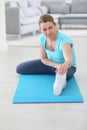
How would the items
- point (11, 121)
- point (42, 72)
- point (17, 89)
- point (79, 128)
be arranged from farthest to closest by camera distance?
point (42, 72) → point (17, 89) → point (11, 121) → point (79, 128)

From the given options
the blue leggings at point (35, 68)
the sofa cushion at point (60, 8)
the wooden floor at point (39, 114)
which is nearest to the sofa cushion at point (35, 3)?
the sofa cushion at point (60, 8)

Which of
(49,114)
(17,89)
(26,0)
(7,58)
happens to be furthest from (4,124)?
(26,0)

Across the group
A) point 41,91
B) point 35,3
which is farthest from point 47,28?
point 35,3

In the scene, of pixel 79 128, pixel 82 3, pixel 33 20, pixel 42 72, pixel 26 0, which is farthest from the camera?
pixel 82 3

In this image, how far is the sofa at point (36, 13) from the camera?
719 cm

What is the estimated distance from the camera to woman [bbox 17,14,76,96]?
303cm

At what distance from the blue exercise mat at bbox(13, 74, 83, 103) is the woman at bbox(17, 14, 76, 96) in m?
0.08

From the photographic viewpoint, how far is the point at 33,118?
2557 mm

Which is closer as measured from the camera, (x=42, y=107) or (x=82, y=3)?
(x=42, y=107)

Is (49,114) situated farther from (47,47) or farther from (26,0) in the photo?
(26,0)

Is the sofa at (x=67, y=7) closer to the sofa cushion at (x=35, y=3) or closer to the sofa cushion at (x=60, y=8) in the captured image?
the sofa cushion at (x=60, y=8)

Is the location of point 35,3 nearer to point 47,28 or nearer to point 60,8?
point 60,8

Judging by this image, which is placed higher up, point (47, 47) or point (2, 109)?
point (47, 47)

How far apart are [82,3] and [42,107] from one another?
7832 mm
